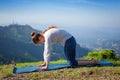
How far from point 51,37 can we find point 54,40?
15.5 inches

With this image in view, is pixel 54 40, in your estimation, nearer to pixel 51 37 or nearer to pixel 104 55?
pixel 51 37

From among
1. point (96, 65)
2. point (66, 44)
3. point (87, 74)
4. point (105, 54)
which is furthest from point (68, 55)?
point (105, 54)

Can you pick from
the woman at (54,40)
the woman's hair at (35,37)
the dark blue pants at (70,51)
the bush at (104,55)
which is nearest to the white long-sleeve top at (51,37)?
the woman at (54,40)

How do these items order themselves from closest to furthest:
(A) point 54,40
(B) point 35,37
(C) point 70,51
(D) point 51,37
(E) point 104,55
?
(B) point 35,37 → (D) point 51,37 → (A) point 54,40 → (C) point 70,51 → (E) point 104,55

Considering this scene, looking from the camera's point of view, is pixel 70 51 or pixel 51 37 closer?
pixel 51 37

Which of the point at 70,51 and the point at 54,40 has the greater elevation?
the point at 54,40

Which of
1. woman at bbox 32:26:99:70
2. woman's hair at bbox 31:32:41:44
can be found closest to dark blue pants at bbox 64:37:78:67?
woman at bbox 32:26:99:70

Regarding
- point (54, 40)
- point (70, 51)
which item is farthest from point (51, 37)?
point (70, 51)

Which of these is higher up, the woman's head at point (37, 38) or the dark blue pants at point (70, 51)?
the woman's head at point (37, 38)

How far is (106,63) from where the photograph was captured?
13750mm

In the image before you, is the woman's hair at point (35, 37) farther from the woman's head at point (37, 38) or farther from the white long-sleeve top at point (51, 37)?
the white long-sleeve top at point (51, 37)

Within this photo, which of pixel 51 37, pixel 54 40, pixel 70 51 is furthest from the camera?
pixel 70 51

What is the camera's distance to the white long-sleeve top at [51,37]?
1185cm

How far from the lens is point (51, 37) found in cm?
1208
